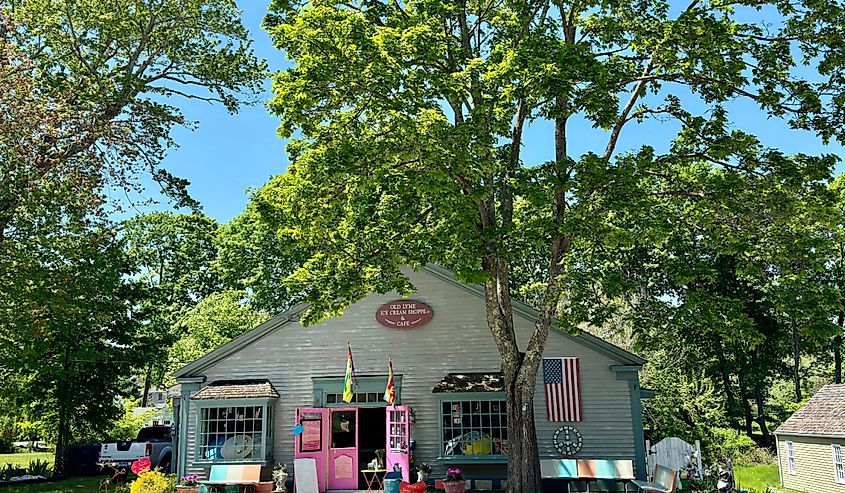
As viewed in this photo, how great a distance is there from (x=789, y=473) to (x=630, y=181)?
1738cm

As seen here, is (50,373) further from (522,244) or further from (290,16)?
(522,244)

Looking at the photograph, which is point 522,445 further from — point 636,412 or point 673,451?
point 673,451

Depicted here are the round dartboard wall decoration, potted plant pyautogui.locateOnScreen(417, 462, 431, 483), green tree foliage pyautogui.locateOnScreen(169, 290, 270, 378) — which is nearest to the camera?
potted plant pyautogui.locateOnScreen(417, 462, 431, 483)

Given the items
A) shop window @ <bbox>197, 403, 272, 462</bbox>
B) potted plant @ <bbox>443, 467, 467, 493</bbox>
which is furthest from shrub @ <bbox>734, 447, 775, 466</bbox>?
shop window @ <bbox>197, 403, 272, 462</bbox>

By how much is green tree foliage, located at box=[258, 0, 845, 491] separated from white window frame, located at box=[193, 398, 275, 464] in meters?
3.45

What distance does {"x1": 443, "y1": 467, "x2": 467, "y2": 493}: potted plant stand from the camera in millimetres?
14125

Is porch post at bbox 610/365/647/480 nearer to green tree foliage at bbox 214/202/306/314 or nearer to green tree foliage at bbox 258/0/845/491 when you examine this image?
green tree foliage at bbox 258/0/845/491

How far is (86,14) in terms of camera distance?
17188mm

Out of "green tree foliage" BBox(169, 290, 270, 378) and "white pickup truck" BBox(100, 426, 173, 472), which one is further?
"green tree foliage" BBox(169, 290, 270, 378)

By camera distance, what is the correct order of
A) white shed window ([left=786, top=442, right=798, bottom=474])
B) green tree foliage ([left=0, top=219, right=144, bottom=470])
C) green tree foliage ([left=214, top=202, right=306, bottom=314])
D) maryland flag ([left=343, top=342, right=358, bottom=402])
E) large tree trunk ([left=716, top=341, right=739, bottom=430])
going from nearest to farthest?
maryland flag ([left=343, top=342, right=358, bottom=402]) < green tree foliage ([left=0, top=219, right=144, bottom=470]) < white shed window ([left=786, top=442, right=798, bottom=474]) < large tree trunk ([left=716, top=341, right=739, bottom=430]) < green tree foliage ([left=214, top=202, right=306, bottom=314])

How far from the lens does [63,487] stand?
18.8 meters

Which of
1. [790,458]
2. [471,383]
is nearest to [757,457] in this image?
[790,458]

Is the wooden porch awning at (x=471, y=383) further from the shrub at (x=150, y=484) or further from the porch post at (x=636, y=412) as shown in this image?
the shrub at (x=150, y=484)

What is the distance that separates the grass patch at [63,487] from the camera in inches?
698
